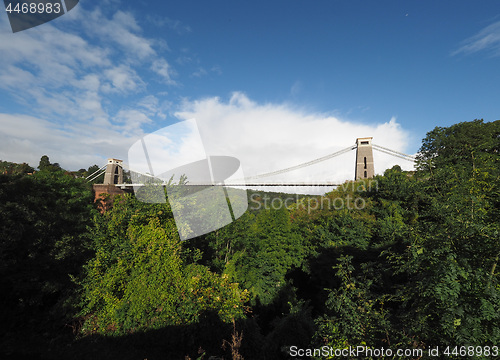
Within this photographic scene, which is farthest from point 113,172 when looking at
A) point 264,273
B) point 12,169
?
point 264,273

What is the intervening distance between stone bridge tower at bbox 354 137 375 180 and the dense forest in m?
8.85

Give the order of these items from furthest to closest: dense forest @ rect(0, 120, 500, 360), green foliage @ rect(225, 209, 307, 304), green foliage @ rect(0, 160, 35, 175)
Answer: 1. green foliage @ rect(225, 209, 307, 304)
2. green foliage @ rect(0, 160, 35, 175)
3. dense forest @ rect(0, 120, 500, 360)

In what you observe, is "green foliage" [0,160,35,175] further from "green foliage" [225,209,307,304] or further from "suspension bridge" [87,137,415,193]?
"green foliage" [225,209,307,304]

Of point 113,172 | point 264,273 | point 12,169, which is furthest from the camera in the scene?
point 113,172

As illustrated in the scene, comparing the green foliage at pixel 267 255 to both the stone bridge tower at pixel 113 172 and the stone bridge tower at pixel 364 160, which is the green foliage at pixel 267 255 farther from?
the stone bridge tower at pixel 113 172

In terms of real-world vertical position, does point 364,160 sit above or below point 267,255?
above

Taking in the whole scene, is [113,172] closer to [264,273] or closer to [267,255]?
[267,255]

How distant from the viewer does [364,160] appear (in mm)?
35688

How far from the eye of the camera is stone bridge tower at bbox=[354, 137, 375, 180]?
1359 inches

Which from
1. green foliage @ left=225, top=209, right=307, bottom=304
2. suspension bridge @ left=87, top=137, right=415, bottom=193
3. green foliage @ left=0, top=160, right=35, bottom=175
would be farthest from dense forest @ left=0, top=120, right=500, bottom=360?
suspension bridge @ left=87, top=137, right=415, bottom=193

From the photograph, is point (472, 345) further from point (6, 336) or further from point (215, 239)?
Result: point (6, 336)

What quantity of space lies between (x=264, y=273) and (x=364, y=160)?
77.6 ft

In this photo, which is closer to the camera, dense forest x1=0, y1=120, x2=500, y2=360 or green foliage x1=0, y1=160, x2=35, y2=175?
dense forest x1=0, y1=120, x2=500, y2=360

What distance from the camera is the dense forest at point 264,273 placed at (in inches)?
161
